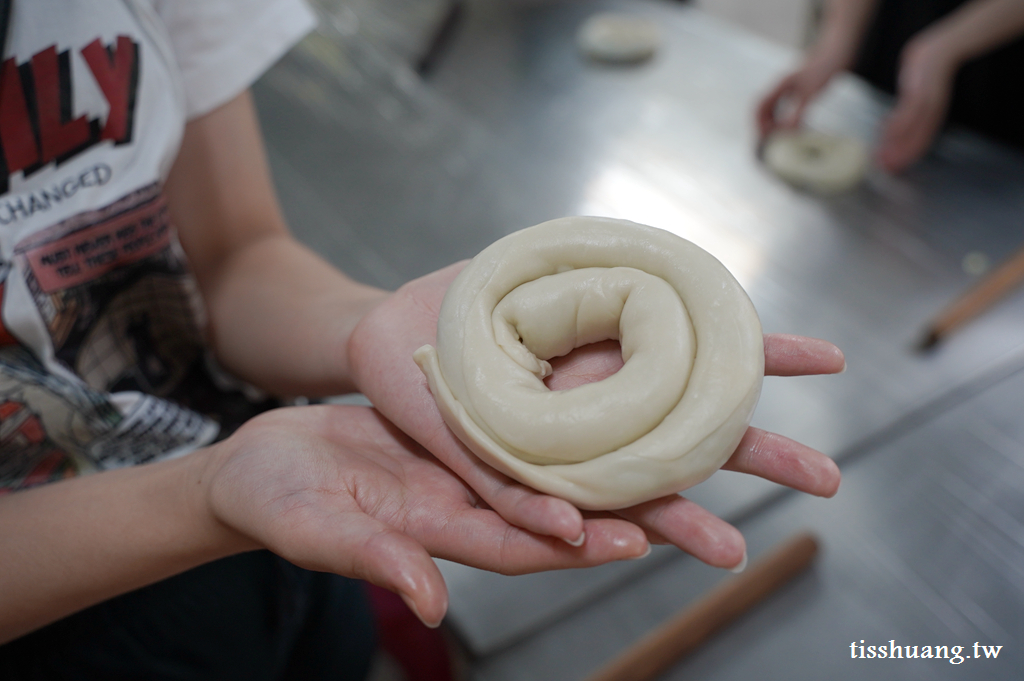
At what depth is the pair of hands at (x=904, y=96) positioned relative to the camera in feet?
7.63

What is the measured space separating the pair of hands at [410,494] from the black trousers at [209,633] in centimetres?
38

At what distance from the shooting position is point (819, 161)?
243cm

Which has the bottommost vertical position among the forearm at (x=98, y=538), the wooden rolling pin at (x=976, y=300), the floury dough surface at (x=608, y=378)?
the wooden rolling pin at (x=976, y=300)

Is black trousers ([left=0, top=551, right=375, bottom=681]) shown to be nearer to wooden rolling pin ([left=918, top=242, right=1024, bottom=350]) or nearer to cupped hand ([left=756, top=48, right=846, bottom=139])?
wooden rolling pin ([left=918, top=242, right=1024, bottom=350])

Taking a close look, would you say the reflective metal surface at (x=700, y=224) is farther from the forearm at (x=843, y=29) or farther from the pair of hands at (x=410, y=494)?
the pair of hands at (x=410, y=494)

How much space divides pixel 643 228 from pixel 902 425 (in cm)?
116

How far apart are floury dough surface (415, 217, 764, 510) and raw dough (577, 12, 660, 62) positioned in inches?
88.7

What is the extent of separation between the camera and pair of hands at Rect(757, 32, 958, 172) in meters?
2.32

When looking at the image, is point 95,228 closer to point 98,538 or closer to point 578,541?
point 98,538

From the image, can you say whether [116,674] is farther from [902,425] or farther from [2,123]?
[902,425]

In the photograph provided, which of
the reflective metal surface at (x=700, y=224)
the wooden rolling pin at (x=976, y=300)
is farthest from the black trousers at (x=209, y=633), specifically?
the wooden rolling pin at (x=976, y=300)

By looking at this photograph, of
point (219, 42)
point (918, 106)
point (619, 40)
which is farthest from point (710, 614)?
point (619, 40)

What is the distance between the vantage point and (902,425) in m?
1.78

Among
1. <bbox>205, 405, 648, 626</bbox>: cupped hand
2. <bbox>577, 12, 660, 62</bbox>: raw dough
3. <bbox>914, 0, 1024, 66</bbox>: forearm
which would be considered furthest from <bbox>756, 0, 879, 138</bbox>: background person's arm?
<bbox>205, 405, 648, 626</bbox>: cupped hand
